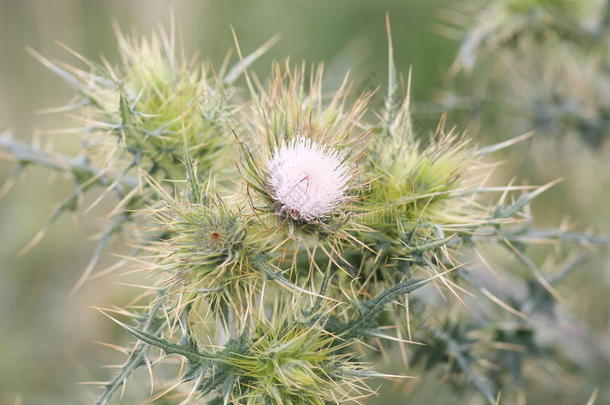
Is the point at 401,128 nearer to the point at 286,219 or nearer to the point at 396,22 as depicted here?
the point at 286,219

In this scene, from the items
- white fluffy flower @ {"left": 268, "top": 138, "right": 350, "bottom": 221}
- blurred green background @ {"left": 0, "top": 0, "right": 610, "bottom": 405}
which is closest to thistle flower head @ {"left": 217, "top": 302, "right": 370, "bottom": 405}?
white fluffy flower @ {"left": 268, "top": 138, "right": 350, "bottom": 221}

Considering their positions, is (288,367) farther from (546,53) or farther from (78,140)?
(78,140)

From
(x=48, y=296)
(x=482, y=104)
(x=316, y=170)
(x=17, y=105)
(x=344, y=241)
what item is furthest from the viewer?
(x=17, y=105)

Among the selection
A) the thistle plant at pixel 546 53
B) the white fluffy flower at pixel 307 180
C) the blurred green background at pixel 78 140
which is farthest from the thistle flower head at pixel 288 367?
the thistle plant at pixel 546 53

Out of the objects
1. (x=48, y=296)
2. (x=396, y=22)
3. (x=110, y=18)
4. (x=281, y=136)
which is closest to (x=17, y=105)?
(x=110, y=18)

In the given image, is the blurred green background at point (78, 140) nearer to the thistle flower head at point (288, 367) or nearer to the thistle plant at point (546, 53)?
the thistle plant at point (546, 53)

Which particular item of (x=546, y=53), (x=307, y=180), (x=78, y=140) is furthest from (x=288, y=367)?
(x=78, y=140)
